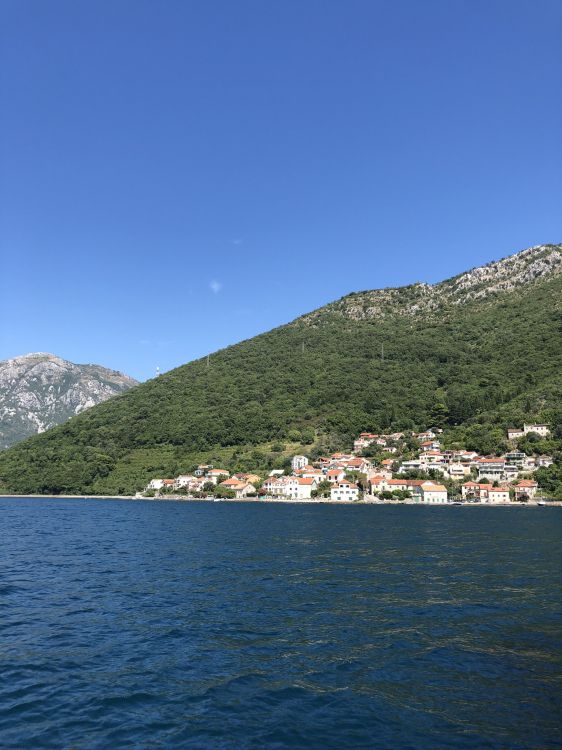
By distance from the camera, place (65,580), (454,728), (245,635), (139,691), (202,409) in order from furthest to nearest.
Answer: (202,409) → (65,580) → (245,635) → (139,691) → (454,728)

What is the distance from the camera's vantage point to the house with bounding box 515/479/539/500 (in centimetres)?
11000

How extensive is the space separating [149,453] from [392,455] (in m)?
71.3

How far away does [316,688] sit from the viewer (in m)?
14.4

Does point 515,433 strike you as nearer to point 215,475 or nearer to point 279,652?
point 215,475

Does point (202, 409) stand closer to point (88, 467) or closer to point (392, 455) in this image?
point (88, 467)

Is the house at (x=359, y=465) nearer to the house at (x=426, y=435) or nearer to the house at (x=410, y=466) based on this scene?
the house at (x=410, y=466)

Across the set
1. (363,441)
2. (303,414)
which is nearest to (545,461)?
(363,441)

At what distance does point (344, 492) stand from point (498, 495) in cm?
3311

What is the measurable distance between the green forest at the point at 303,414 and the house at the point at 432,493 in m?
22.1

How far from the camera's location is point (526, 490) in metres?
110

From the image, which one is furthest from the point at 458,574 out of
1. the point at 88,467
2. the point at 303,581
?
the point at 88,467

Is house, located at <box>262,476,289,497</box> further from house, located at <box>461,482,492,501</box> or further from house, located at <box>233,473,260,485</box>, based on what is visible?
house, located at <box>461,482,492,501</box>

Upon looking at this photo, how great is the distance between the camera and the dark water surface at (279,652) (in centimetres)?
1212

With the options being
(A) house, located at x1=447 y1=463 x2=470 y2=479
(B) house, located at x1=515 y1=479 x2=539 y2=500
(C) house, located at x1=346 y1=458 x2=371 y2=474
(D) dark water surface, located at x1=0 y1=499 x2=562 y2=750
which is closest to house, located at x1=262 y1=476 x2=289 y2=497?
(C) house, located at x1=346 y1=458 x2=371 y2=474
